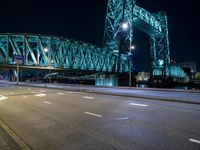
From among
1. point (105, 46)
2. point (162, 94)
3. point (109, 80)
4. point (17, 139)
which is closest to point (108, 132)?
point (17, 139)

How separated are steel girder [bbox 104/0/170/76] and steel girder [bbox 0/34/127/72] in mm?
14146

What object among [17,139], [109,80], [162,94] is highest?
[109,80]

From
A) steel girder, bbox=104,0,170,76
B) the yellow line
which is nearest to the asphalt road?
the yellow line

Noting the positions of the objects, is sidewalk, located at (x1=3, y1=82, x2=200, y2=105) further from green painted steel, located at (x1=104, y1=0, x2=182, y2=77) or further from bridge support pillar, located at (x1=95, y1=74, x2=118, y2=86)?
green painted steel, located at (x1=104, y1=0, x2=182, y2=77)

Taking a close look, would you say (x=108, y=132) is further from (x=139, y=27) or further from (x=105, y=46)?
(x=139, y=27)

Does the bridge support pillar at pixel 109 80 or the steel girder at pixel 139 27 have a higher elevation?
the steel girder at pixel 139 27

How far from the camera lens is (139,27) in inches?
3371

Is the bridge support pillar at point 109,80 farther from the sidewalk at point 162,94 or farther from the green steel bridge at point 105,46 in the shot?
the sidewalk at point 162,94

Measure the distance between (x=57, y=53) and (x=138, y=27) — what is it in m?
37.3

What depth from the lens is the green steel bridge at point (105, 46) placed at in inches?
2667

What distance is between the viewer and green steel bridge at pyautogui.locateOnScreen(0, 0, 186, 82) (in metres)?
67.8

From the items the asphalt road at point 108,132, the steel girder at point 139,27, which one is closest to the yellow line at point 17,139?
the asphalt road at point 108,132

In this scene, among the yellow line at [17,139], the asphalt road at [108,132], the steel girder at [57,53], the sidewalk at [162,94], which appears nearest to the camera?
the yellow line at [17,139]

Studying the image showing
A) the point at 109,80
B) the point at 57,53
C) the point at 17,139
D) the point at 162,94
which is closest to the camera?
the point at 17,139
